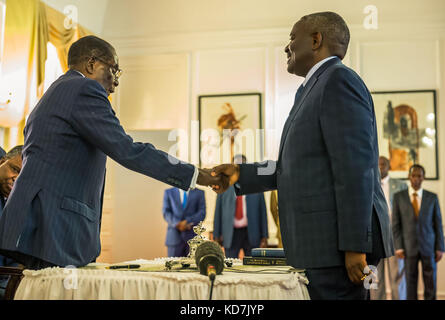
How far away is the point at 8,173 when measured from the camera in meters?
3.84

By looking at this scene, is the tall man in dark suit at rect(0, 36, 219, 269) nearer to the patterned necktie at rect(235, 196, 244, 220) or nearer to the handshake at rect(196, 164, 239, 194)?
the handshake at rect(196, 164, 239, 194)

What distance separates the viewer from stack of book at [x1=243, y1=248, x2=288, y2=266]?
2520 millimetres

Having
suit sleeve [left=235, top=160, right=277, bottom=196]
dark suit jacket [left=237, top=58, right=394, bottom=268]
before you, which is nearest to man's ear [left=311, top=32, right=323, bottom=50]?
dark suit jacket [left=237, top=58, right=394, bottom=268]

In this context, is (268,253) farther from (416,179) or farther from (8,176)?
(416,179)

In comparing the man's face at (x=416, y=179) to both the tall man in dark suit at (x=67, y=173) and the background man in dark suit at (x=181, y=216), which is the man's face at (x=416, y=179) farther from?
the tall man in dark suit at (x=67, y=173)

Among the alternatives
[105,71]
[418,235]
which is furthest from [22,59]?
[418,235]

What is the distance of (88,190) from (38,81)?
5.57m

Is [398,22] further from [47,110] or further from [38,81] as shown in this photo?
[47,110]

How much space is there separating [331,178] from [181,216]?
19.7ft

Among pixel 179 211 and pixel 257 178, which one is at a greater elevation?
pixel 179 211

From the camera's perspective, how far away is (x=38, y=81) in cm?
747

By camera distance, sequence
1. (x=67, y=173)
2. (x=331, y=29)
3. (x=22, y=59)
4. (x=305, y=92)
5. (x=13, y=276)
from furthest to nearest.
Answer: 1. (x=22, y=59)
2. (x=13, y=276)
3. (x=331, y=29)
4. (x=305, y=92)
5. (x=67, y=173)

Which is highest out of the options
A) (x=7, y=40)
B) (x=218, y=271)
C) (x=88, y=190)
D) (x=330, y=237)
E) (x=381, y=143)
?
(x=7, y=40)
